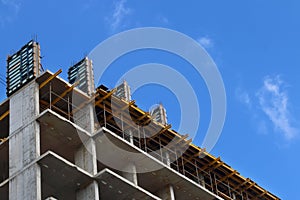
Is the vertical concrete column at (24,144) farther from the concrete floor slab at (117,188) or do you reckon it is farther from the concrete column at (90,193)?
the concrete floor slab at (117,188)

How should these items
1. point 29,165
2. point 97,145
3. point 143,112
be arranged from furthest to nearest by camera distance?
point 143,112 < point 97,145 < point 29,165

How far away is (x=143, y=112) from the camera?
235ft

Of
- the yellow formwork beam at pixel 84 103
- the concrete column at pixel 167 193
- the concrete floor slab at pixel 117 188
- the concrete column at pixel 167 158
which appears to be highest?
the yellow formwork beam at pixel 84 103

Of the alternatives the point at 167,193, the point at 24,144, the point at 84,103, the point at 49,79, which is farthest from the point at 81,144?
the point at 167,193

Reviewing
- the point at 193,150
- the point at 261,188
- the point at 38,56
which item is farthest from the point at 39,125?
the point at 261,188

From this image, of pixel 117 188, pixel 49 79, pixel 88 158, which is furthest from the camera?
pixel 49 79

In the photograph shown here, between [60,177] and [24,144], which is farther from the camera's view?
[24,144]

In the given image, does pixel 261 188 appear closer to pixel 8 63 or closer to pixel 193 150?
pixel 193 150

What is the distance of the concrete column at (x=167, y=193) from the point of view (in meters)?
70.7

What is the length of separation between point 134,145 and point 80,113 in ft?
16.9

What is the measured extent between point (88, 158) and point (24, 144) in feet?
15.7

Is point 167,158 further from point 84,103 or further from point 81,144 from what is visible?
point 81,144

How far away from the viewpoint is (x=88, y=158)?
216 ft

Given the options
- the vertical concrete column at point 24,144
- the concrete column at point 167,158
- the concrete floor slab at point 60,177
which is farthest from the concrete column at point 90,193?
the concrete column at point 167,158
